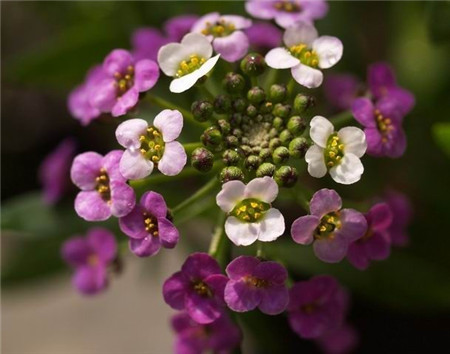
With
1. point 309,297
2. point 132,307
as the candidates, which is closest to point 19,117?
point 132,307

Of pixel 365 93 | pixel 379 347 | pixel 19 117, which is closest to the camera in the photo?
pixel 365 93

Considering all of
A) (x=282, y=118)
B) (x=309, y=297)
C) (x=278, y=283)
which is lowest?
(x=309, y=297)

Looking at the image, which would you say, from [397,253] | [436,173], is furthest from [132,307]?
[436,173]

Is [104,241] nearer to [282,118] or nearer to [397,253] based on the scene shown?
[282,118]

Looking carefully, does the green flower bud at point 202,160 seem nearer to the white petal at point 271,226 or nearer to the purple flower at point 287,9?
the white petal at point 271,226

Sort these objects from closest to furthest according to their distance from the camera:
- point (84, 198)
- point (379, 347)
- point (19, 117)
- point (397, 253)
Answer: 1. point (84, 198)
2. point (397, 253)
3. point (379, 347)
4. point (19, 117)

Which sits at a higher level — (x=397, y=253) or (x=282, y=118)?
(x=282, y=118)

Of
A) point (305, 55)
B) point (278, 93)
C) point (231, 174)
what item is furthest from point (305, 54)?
point (231, 174)

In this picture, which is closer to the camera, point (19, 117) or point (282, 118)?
point (282, 118)
